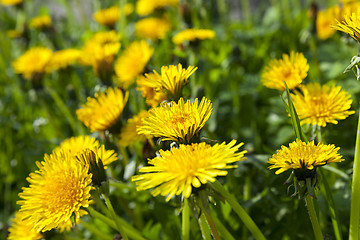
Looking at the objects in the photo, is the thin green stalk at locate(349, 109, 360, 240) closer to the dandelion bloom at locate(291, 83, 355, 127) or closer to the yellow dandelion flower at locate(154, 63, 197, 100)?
the dandelion bloom at locate(291, 83, 355, 127)

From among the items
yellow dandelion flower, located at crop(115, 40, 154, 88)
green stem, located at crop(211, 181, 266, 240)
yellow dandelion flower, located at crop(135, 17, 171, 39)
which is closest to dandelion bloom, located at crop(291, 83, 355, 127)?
green stem, located at crop(211, 181, 266, 240)

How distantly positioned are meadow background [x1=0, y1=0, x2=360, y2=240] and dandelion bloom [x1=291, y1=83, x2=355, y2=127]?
0.19 ft

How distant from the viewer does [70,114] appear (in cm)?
151

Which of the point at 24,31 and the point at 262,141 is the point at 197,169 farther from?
the point at 24,31

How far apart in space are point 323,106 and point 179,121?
0.28 metres

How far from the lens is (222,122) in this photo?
60.5 inches

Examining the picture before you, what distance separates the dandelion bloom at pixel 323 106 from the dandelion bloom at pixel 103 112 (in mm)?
354

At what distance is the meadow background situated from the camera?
87 centimetres

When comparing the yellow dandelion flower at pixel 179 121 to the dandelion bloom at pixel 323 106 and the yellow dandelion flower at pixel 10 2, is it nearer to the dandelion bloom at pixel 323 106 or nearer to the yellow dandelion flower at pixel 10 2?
the dandelion bloom at pixel 323 106

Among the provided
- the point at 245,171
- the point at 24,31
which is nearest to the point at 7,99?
the point at 24,31

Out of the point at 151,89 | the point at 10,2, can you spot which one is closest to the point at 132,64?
the point at 151,89

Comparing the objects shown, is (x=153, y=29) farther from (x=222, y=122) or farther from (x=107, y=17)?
(x=222, y=122)

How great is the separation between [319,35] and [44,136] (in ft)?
3.95

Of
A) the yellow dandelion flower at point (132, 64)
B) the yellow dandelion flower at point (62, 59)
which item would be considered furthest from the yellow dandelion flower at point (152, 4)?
the yellow dandelion flower at point (132, 64)
